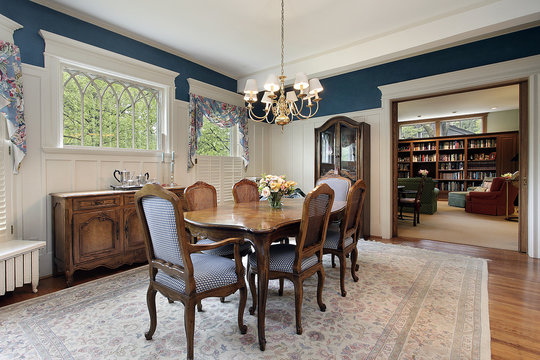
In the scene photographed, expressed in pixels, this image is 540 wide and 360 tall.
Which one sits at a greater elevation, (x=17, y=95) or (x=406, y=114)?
(x=406, y=114)

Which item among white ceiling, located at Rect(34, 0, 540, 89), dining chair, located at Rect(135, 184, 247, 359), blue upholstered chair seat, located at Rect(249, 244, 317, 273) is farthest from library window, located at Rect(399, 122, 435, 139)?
dining chair, located at Rect(135, 184, 247, 359)

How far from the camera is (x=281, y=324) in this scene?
1923mm

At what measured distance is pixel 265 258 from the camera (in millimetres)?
1692

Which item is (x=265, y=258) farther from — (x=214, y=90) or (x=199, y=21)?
Answer: (x=214, y=90)

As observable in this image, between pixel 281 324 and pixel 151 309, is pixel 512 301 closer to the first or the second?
pixel 281 324

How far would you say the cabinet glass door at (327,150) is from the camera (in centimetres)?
458

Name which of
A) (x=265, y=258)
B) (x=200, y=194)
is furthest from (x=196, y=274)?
(x=200, y=194)


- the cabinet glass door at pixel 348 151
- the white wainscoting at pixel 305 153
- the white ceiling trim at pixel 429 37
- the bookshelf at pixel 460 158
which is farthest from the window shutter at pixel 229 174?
the bookshelf at pixel 460 158

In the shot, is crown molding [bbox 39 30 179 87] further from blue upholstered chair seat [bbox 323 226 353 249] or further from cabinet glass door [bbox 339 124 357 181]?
blue upholstered chair seat [bbox 323 226 353 249]

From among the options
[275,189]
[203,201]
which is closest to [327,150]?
[275,189]

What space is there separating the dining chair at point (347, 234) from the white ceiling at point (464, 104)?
5.18 m

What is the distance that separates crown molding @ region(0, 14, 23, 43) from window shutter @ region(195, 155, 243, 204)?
250 centimetres

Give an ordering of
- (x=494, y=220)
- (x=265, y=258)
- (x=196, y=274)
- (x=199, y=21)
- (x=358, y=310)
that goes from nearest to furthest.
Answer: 1. (x=196, y=274)
2. (x=265, y=258)
3. (x=358, y=310)
4. (x=199, y=21)
5. (x=494, y=220)

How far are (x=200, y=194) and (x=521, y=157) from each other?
3997 mm
